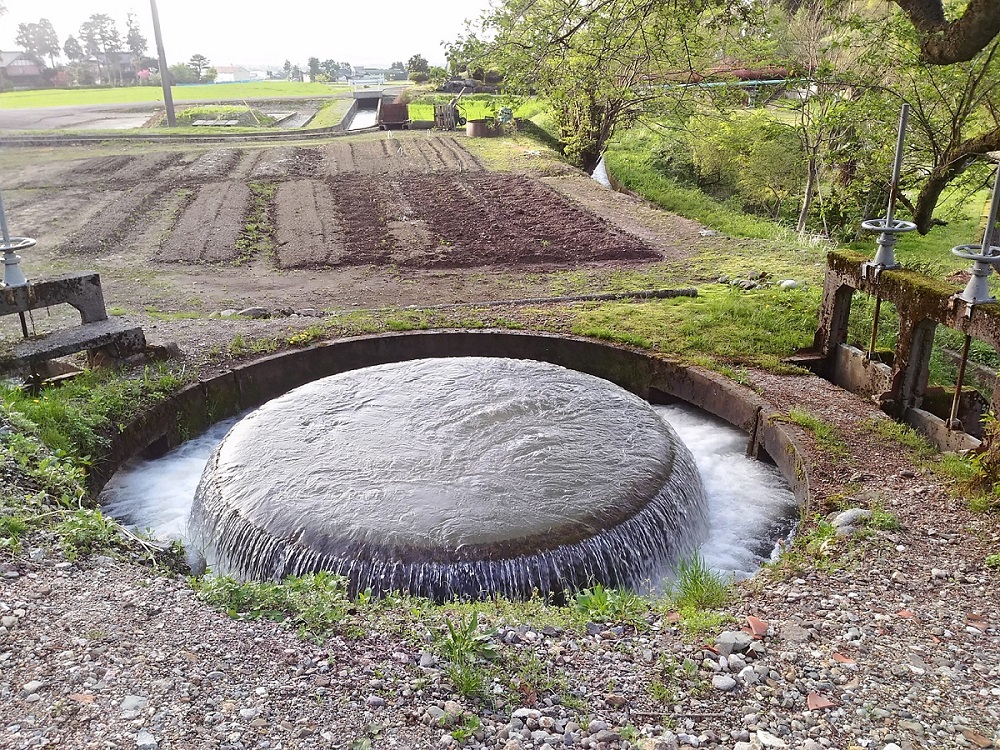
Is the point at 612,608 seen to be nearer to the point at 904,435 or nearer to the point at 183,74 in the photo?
the point at 904,435

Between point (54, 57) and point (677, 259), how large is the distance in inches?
2486

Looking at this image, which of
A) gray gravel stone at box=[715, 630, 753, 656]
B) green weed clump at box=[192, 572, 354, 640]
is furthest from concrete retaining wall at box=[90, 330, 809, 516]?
green weed clump at box=[192, 572, 354, 640]

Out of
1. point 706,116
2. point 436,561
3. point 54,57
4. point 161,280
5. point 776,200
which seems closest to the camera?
point 436,561

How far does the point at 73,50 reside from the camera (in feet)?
208

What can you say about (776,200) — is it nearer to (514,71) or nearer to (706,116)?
(706,116)

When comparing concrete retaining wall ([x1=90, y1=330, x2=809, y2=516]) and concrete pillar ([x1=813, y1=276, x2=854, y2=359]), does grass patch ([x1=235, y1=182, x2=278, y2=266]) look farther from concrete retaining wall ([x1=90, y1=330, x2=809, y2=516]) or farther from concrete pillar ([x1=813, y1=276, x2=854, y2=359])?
concrete pillar ([x1=813, y1=276, x2=854, y2=359])

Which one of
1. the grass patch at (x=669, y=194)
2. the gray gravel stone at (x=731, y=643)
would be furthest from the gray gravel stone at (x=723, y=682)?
the grass patch at (x=669, y=194)

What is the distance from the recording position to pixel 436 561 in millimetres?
5445

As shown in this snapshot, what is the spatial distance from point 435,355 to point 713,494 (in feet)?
12.6

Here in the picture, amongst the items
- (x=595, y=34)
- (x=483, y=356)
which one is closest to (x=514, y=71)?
(x=595, y=34)

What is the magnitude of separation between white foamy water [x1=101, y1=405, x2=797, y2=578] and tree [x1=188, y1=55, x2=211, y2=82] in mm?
63146

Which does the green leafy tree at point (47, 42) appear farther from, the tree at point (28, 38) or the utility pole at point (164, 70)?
the utility pole at point (164, 70)

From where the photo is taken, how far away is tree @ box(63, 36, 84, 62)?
62.3m

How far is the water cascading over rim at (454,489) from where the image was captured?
554 centimetres
